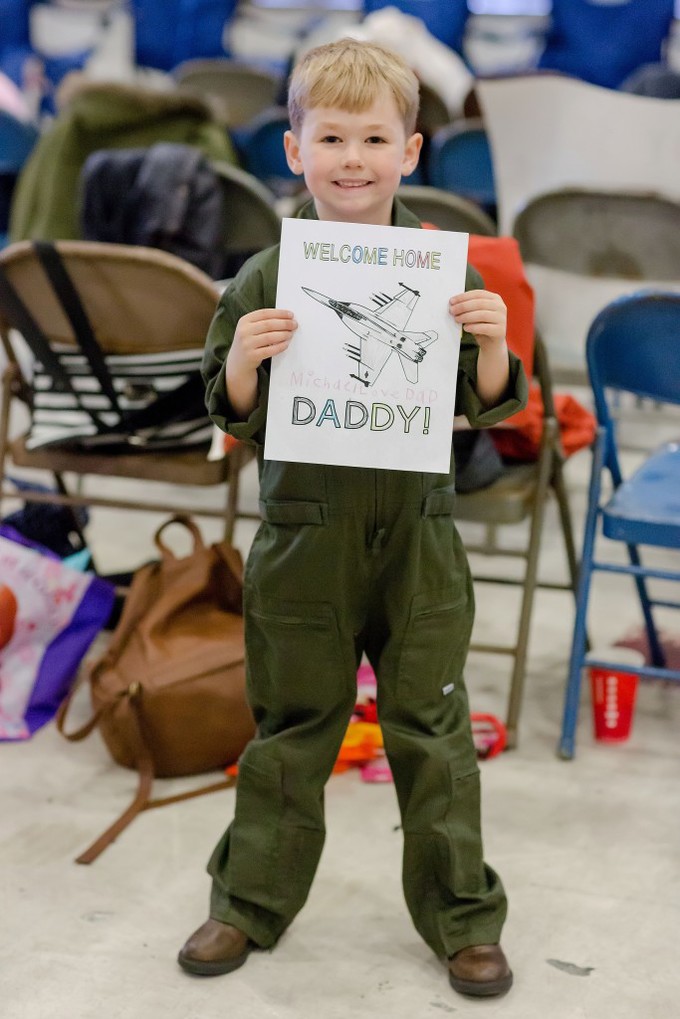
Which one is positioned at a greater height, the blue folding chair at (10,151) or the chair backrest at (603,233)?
the blue folding chair at (10,151)

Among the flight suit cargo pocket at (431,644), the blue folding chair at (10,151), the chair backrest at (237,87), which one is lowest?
the flight suit cargo pocket at (431,644)

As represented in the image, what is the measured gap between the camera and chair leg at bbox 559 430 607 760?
2379mm

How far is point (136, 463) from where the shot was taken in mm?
2533

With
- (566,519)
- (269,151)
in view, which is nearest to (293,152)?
(566,519)

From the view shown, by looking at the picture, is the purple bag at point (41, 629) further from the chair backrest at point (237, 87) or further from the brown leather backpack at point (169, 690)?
the chair backrest at point (237, 87)

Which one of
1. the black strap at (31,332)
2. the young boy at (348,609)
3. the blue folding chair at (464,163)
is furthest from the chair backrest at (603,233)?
the young boy at (348,609)

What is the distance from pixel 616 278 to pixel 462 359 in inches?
62.9

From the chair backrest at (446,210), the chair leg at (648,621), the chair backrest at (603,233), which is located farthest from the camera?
the chair backrest at (603,233)

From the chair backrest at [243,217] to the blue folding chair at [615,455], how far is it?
46.1 inches

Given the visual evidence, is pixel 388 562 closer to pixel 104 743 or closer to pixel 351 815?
pixel 351 815

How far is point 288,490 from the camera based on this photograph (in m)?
1.57

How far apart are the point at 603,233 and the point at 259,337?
1.74 m

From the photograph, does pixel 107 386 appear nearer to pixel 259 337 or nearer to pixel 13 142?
pixel 259 337

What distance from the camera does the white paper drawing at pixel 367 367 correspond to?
1.47 m
